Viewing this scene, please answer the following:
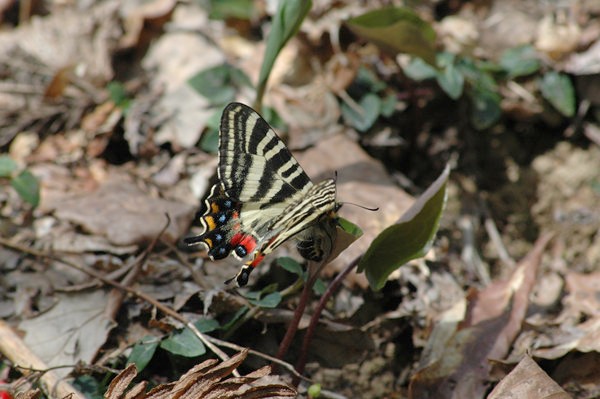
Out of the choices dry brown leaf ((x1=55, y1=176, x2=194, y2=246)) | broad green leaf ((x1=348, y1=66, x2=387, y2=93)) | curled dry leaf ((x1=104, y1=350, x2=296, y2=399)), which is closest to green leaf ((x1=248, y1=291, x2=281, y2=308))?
curled dry leaf ((x1=104, y1=350, x2=296, y2=399))

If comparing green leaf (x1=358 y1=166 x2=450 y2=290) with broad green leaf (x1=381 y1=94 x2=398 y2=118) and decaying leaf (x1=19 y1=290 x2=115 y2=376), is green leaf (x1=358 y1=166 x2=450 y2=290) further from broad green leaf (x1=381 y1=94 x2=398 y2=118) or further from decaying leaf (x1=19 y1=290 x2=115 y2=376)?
broad green leaf (x1=381 y1=94 x2=398 y2=118)

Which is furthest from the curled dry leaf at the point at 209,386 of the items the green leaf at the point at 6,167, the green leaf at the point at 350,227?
the green leaf at the point at 6,167

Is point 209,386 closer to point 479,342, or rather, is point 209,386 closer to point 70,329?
point 70,329

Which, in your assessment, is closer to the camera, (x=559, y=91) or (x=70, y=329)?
(x=70, y=329)

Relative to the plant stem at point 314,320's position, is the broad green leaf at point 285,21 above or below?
above

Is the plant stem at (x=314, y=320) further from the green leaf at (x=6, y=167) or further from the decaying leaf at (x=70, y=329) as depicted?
the green leaf at (x=6, y=167)

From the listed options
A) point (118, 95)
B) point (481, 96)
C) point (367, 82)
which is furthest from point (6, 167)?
point (481, 96)
